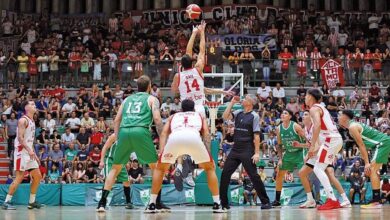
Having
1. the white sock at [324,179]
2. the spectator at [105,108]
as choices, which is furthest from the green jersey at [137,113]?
the spectator at [105,108]

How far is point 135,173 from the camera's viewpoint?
25.4 m

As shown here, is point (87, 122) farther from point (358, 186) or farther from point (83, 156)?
point (358, 186)

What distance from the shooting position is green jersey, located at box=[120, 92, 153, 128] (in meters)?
13.7

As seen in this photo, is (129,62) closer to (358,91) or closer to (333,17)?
(358,91)

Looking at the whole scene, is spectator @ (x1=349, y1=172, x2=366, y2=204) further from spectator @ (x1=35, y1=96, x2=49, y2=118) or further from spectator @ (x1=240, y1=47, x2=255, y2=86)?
spectator @ (x1=35, y1=96, x2=49, y2=118)

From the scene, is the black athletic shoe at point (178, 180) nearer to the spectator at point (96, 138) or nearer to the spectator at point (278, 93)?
the spectator at point (96, 138)

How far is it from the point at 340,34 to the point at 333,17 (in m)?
2.97

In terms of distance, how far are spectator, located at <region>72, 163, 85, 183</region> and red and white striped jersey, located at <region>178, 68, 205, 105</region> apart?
38.0 feet

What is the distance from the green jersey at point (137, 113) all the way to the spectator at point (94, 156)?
519 inches

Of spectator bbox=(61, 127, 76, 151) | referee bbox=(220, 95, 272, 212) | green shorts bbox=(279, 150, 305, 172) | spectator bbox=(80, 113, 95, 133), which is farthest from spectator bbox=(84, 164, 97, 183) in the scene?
referee bbox=(220, 95, 272, 212)

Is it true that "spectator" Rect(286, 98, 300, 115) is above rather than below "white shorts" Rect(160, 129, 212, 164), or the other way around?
above

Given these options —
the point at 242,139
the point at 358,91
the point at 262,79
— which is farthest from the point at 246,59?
the point at 242,139

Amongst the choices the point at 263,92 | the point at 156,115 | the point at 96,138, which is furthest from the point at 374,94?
the point at 156,115

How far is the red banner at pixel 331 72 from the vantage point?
30922 mm
